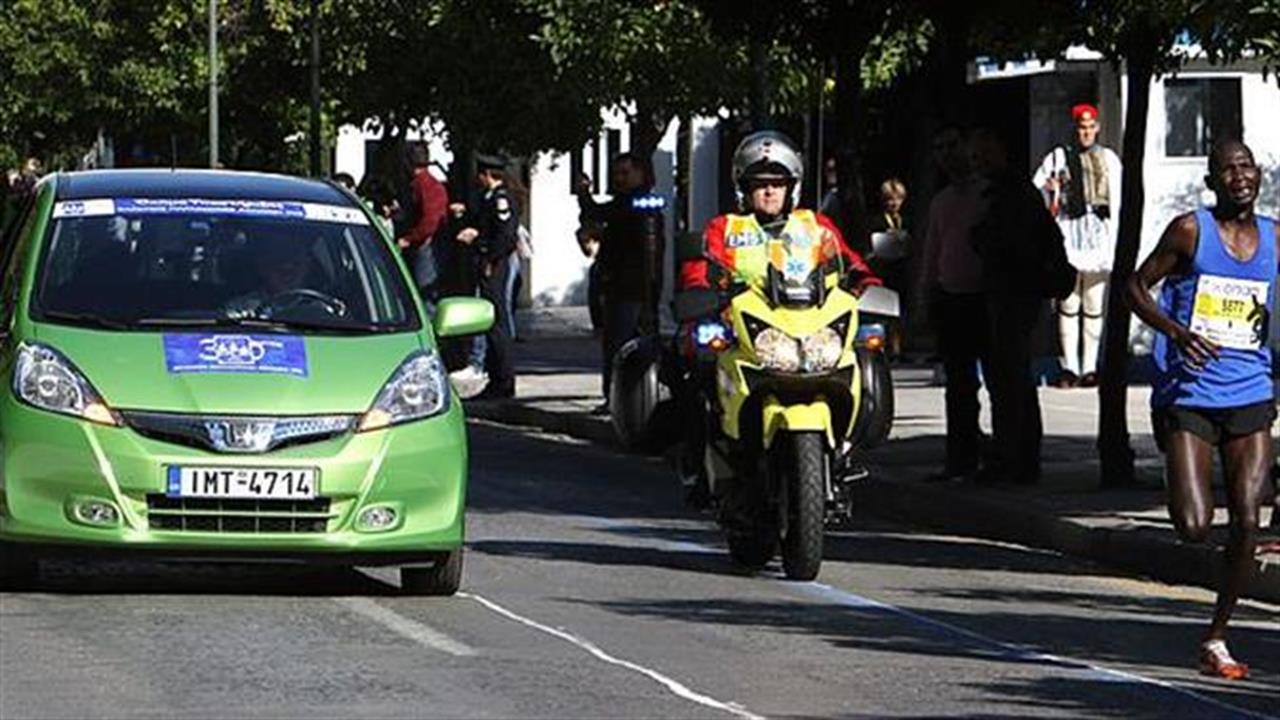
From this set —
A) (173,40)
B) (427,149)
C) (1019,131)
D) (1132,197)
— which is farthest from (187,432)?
(173,40)

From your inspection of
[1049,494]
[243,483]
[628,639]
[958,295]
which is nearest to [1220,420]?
[628,639]

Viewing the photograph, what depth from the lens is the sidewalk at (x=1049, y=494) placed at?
16656 mm

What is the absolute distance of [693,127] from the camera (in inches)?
1980

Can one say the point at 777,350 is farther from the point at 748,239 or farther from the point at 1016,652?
the point at 1016,652

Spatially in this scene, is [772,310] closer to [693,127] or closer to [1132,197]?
[1132,197]

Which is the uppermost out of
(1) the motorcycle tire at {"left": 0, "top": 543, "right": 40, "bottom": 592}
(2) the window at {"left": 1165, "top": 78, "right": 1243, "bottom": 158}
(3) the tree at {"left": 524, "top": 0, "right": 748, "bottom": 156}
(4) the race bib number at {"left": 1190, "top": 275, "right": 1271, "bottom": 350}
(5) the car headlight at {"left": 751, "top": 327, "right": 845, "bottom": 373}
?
(3) the tree at {"left": 524, "top": 0, "right": 748, "bottom": 156}

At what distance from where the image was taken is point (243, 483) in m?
13.9

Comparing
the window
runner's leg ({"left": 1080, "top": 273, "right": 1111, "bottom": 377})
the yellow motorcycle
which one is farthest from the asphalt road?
the window

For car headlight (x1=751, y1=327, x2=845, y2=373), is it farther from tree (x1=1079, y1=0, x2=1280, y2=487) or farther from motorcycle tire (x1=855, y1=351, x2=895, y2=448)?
tree (x1=1079, y1=0, x2=1280, y2=487)

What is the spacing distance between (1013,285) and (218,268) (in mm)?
5590

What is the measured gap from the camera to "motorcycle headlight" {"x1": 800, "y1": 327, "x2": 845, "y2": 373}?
15.8m

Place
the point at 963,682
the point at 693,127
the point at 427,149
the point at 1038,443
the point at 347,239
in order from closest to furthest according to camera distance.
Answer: the point at 963,682
the point at 347,239
the point at 1038,443
the point at 427,149
the point at 693,127

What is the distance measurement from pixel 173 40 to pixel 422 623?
48.5m

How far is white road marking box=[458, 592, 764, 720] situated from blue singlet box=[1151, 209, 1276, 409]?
86.6 inches
